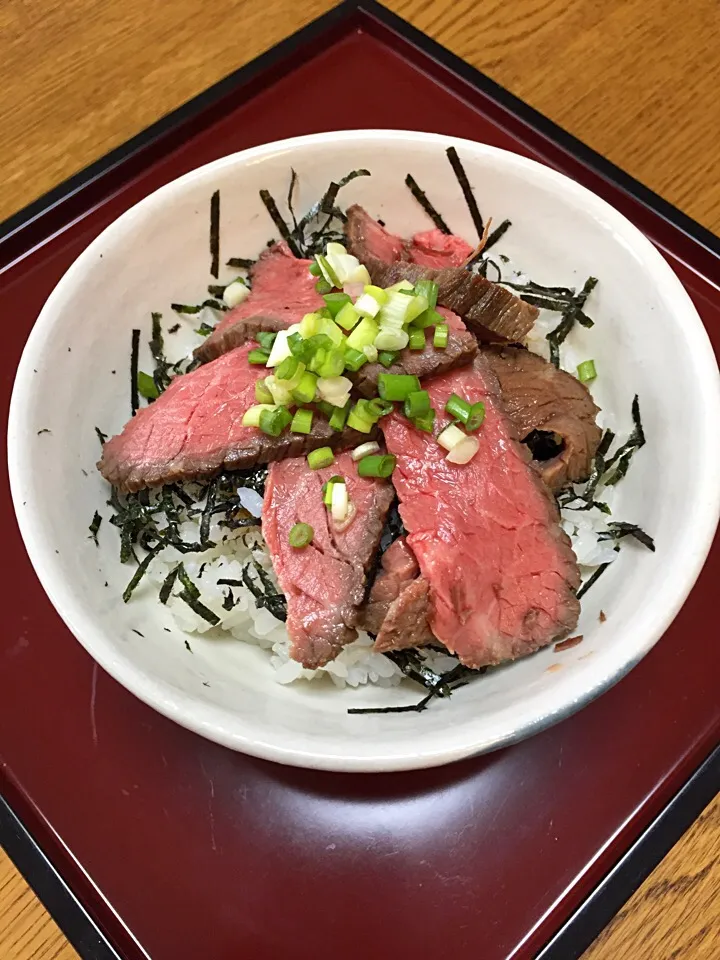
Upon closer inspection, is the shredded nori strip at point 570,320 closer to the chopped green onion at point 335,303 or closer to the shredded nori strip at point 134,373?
the chopped green onion at point 335,303

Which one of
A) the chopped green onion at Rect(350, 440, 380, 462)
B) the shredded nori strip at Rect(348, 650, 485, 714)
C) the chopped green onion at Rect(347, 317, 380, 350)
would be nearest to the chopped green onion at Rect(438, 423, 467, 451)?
the chopped green onion at Rect(350, 440, 380, 462)

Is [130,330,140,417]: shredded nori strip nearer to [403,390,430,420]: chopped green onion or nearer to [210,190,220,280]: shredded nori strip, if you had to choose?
[210,190,220,280]: shredded nori strip

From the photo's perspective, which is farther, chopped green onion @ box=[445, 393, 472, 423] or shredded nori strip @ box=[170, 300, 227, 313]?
shredded nori strip @ box=[170, 300, 227, 313]

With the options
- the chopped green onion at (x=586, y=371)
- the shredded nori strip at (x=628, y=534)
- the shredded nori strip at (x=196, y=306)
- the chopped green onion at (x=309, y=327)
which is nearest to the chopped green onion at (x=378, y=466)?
the chopped green onion at (x=309, y=327)

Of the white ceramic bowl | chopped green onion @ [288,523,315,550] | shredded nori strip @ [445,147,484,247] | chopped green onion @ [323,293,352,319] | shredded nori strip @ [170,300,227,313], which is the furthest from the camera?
shredded nori strip @ [170,300,227,313]

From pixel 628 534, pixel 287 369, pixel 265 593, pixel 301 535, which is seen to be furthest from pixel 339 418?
pixel 628 534

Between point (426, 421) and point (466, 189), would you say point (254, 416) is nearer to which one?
point (426, 421)

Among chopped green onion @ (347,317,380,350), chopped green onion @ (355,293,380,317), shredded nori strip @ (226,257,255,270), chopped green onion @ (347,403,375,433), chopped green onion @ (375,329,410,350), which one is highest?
shredded nori strip @ (226,257,255,270)
